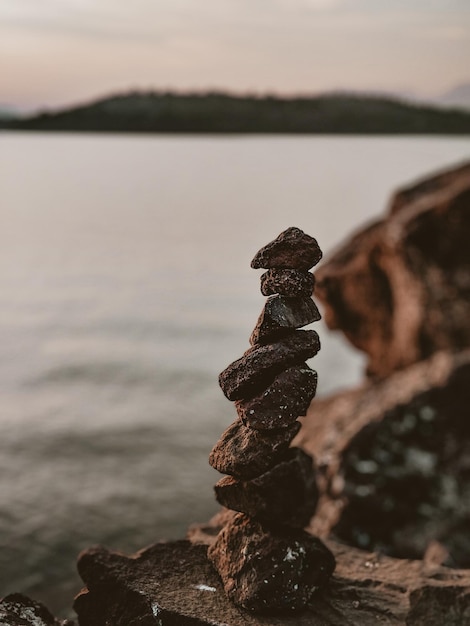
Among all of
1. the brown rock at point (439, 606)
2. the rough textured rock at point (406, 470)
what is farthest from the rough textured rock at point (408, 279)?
the brown rock at point (439, 606)

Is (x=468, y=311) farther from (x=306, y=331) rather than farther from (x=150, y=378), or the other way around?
(x=150, y=378)

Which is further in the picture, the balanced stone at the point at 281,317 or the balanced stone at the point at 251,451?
the balanced stone at the point at 251,451

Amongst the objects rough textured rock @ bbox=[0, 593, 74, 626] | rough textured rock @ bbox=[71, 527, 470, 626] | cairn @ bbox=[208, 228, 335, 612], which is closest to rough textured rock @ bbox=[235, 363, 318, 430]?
cairn @ bbox=[208, 228, 335, 612]

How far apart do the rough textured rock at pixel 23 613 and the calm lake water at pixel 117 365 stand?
9562mm

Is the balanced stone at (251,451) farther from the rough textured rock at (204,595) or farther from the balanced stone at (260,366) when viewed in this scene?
the rough textured rock at (204,595)

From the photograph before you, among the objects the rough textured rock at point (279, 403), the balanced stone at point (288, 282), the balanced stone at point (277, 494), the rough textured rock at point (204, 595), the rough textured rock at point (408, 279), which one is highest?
the rough textured rock at point (408, 279)

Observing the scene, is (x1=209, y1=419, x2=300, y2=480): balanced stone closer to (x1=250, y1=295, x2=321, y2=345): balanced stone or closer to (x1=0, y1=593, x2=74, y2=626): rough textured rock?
(x1=250, y1=295, x2=321, y2=345): balanced stone

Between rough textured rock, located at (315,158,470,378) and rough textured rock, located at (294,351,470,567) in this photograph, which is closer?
rough textured rock, located at (294,351,470,567)

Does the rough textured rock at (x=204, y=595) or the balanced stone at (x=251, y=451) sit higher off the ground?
the balanced stone at (x=251, y=451)

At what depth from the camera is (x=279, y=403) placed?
5.91m

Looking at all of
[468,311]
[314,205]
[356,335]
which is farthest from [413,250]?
[314,205]

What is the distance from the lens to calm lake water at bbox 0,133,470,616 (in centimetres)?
1933

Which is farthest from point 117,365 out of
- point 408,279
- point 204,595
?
point 204,595

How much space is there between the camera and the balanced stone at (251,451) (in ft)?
19.9
